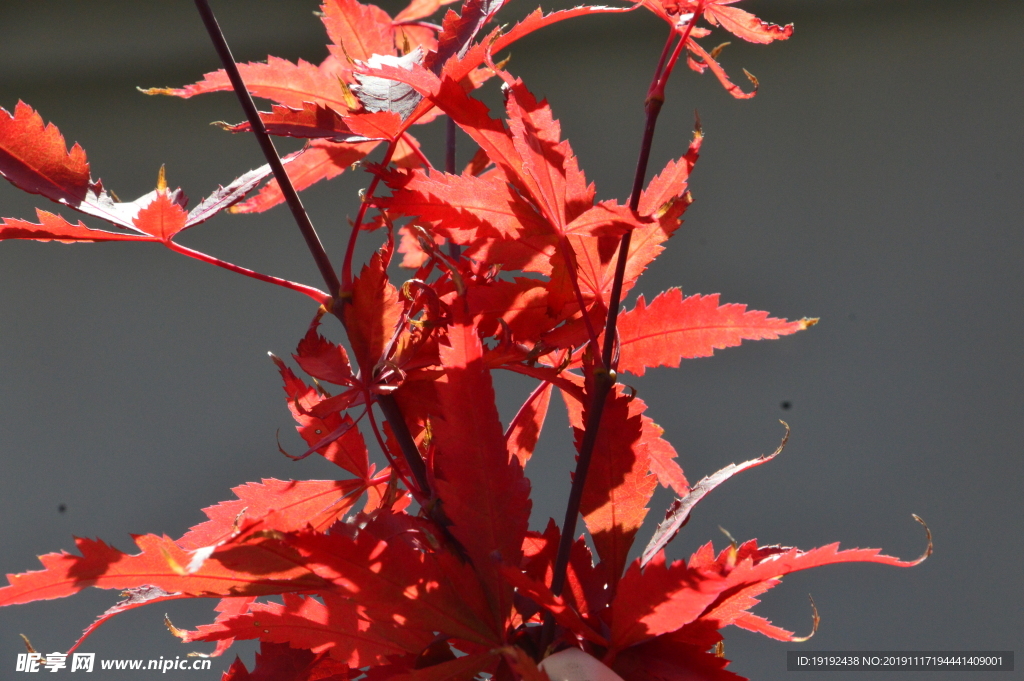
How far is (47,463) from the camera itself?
3.20 ft

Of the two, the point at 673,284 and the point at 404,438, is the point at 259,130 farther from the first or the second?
the point at 673,284

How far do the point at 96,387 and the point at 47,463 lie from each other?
0.42ft

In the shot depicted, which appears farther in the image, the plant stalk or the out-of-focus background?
the out-of-focus background

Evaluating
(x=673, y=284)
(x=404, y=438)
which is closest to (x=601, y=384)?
(x=404, y=438)

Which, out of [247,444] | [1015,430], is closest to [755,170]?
[1015,430]

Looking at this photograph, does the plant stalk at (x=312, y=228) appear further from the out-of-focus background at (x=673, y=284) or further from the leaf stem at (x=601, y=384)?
the out-of-focus background at (x=673, y=284)

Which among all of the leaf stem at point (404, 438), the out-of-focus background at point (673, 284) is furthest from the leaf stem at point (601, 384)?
the out-of-focus background at point (673, 284)

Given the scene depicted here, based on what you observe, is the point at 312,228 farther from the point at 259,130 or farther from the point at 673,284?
the point at 673,284

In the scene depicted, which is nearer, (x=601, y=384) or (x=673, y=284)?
(x=601, y=384)

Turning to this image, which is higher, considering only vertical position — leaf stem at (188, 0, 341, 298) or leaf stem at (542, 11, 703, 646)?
leaf stem at (188, 0, 341, 298)

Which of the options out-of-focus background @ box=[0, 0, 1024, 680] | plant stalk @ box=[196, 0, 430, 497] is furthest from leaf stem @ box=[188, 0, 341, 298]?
out-of-focus background @ box=[0, 0, 1024, 680]

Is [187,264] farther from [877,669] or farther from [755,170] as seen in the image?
[877,669]

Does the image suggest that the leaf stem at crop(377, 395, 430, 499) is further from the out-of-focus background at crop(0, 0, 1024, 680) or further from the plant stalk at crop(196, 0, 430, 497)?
the out-of-focus background at crop(0, 0, 1024, 680)

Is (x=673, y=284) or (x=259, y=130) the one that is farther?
(x=673, y=284)
